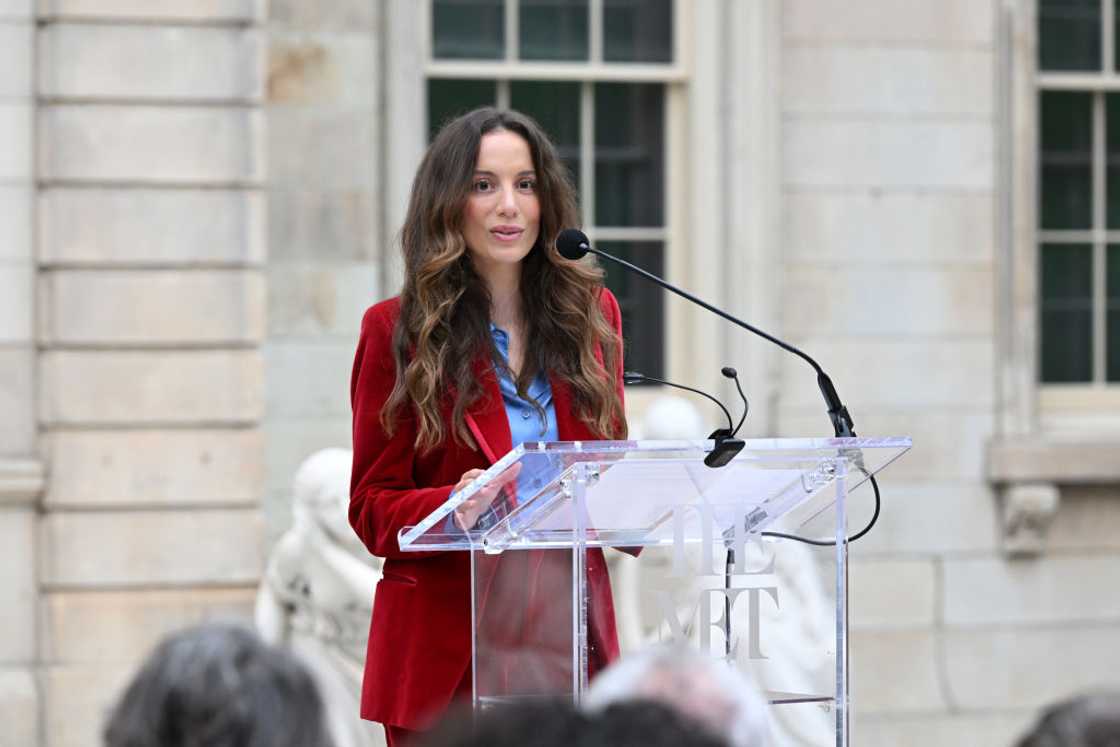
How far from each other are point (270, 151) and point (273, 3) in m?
0.56

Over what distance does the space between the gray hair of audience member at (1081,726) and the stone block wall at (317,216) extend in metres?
6.42

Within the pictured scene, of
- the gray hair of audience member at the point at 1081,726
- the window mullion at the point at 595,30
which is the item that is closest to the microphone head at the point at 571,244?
the gray hair of audience member at the point at 1081,726

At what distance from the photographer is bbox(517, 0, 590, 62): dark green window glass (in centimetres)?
887

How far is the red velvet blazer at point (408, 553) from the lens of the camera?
3525mm

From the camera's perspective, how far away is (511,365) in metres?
3.68

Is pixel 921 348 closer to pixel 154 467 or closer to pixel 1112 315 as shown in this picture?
pixel 1112 315

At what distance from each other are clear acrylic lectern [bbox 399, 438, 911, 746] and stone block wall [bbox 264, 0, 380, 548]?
191 inches

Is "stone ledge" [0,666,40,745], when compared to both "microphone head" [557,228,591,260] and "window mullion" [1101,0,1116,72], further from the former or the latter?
"window mullion" [1101,0,1116,72]

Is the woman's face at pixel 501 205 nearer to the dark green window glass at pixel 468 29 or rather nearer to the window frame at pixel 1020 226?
the dark green window glass at pixel 468 29

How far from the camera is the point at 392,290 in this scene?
852 cm

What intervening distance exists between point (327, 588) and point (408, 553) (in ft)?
10.8

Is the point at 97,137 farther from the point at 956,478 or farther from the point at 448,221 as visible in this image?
the point at 448,221

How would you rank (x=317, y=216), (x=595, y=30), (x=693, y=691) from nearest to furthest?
(x=693, y=691)
(x=317, y=216)
(x=595, y=30)

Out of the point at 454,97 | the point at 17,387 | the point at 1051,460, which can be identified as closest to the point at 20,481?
the point at 17,387
